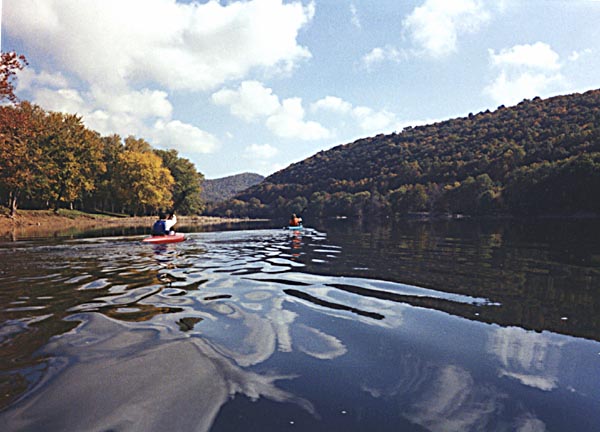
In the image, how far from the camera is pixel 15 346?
564 centimetres

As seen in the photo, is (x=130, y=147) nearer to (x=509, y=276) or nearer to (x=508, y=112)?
(x=509, y=276)

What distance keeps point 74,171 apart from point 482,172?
115 meters

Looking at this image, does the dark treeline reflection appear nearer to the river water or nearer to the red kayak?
the river water

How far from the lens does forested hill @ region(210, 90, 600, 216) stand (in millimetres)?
76719

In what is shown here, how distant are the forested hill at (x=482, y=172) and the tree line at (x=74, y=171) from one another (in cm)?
7428

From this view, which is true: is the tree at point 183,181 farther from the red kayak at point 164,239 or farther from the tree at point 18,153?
the red kayak at point 164,239

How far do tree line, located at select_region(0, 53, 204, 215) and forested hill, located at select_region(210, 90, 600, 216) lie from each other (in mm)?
74282

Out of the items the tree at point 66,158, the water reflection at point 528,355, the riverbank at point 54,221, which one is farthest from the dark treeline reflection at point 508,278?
the tree at point 66,158

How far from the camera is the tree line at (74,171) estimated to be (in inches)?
2069

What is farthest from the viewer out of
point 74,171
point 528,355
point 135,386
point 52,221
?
point 74,171

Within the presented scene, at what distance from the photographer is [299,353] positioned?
5.70 m

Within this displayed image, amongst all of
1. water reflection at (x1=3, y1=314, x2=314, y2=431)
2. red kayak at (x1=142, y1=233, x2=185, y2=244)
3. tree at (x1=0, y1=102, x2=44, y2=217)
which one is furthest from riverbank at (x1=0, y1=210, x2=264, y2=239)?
water reflection at (x1=3, y1=314, x2=314, y2=431)

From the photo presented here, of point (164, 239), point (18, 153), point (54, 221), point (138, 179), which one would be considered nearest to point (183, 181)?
point (138, 179)

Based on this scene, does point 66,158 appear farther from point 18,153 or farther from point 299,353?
point 299,353
